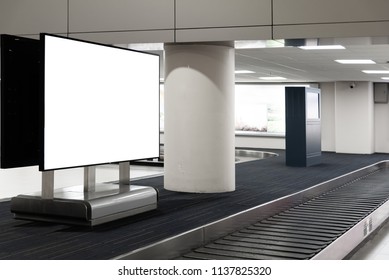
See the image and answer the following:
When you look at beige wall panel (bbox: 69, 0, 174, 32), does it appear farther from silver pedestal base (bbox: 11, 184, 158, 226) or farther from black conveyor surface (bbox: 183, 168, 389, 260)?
black conveyor surface (bbox: 183, 168, 389, 260)

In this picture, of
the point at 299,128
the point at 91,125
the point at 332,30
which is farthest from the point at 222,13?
the point at 299,128

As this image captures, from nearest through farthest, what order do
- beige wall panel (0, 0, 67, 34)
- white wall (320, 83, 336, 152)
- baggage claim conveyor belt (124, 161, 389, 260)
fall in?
baggage claim conveyor belt (124, 161, 389, 260), beige wall panel (0, 0, 67, 34), white wall (320, 83, 336, 152)

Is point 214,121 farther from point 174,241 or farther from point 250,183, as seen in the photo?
point 174,241

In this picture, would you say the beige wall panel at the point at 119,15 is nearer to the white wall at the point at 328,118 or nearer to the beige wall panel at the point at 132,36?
the beige wall panel at the point at 132,36

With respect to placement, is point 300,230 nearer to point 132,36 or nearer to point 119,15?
point 132,36

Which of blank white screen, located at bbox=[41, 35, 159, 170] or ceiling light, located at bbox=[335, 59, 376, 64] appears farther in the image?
ceiling light, located at bbox=[335, 59, 376, 64]

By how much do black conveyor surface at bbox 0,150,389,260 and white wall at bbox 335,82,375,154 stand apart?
1064cm

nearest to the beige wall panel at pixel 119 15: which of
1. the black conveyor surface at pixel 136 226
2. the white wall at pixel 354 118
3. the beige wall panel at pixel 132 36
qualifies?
the beige wall panel at pixel 132 36

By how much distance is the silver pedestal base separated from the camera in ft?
23.6

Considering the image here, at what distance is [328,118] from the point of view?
24406 millimetres

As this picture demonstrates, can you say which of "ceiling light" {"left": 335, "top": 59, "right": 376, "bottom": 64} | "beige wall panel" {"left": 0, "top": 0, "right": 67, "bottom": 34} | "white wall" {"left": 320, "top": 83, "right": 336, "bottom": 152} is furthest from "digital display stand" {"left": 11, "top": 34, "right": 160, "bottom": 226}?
"white wall" {"left": 320, "top": 83, "right": 336, "bottom": 152}

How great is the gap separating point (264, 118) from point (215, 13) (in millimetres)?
17940

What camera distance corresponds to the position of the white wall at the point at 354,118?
22.7 m

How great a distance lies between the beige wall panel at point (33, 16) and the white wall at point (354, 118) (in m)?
14.7
